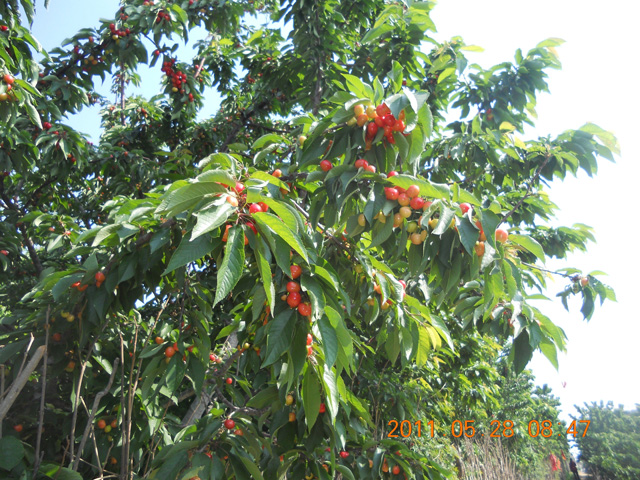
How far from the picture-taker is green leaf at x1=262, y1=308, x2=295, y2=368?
1.11 m

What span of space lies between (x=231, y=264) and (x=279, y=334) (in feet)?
0.99

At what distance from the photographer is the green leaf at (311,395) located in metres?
1.28

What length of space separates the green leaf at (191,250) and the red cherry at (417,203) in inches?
26.9

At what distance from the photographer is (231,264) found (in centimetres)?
97

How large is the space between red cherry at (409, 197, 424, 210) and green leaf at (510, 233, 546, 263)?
0.36 m

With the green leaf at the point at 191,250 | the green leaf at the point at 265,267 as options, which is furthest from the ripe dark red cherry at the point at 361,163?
the green leaf at the point at 191,250

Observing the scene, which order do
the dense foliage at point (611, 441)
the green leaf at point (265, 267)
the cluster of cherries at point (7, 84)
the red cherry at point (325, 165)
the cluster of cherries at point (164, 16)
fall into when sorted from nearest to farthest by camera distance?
1. the green leaf at point (265, 267)
2. the red cherry at point (325, 165)
3. the cluster of cherries at point (7, 84)
4. the cluster of cherries at point (164, 16)
5. the dense foliage at point (611, 441)

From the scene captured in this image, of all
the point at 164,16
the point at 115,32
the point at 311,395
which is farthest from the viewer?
the point at 115,32

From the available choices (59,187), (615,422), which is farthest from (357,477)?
(615,422)

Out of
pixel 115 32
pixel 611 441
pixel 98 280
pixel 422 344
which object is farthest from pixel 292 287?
pixel 611 441

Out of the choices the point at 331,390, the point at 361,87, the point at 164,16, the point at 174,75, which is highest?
the point at 174,75

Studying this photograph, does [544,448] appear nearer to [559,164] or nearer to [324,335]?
[559,164]

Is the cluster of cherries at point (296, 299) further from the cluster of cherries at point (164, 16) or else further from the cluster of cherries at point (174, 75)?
the cluster of cherries at point (174, 75)

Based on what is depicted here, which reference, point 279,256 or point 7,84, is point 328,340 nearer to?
point 279,256
